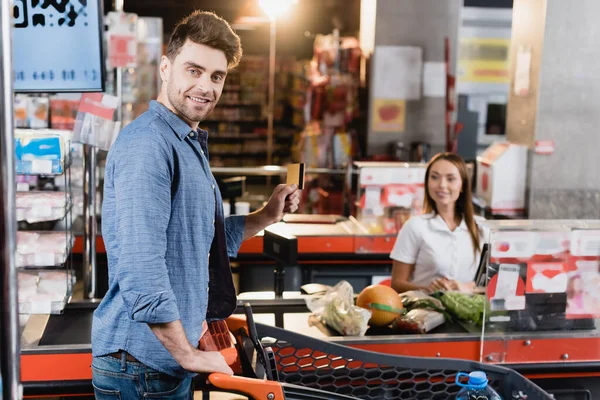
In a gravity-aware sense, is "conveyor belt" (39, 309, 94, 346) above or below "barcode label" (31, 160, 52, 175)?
below

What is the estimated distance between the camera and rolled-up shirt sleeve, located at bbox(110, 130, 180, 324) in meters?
1.82

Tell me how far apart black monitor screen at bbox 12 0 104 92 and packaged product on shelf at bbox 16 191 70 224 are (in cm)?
44

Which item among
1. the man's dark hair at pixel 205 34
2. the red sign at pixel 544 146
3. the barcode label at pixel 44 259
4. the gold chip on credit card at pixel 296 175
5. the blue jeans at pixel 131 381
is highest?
the man's dark hair at pixel 205 34

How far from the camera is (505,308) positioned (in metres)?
2.83

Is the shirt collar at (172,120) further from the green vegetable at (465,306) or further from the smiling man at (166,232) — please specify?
the green vegetable at (465,306)

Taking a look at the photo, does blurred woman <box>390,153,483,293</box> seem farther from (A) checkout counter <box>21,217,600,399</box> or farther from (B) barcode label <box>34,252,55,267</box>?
(B) barcode label <box>34,252,55,267</box>

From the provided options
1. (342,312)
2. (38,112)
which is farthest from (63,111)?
(342,312)

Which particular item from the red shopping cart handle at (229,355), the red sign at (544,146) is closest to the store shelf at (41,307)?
the red shopping cart handle at (229,355)

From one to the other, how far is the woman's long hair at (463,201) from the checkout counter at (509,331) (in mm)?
888

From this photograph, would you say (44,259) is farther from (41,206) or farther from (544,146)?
(544,146)

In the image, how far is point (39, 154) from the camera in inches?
117

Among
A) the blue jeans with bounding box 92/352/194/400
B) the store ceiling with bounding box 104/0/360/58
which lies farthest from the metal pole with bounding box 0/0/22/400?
the store ceiling with bounding box 104/0/360/58

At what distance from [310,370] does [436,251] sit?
1.52 metres

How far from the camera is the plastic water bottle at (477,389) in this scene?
76.3 inches
